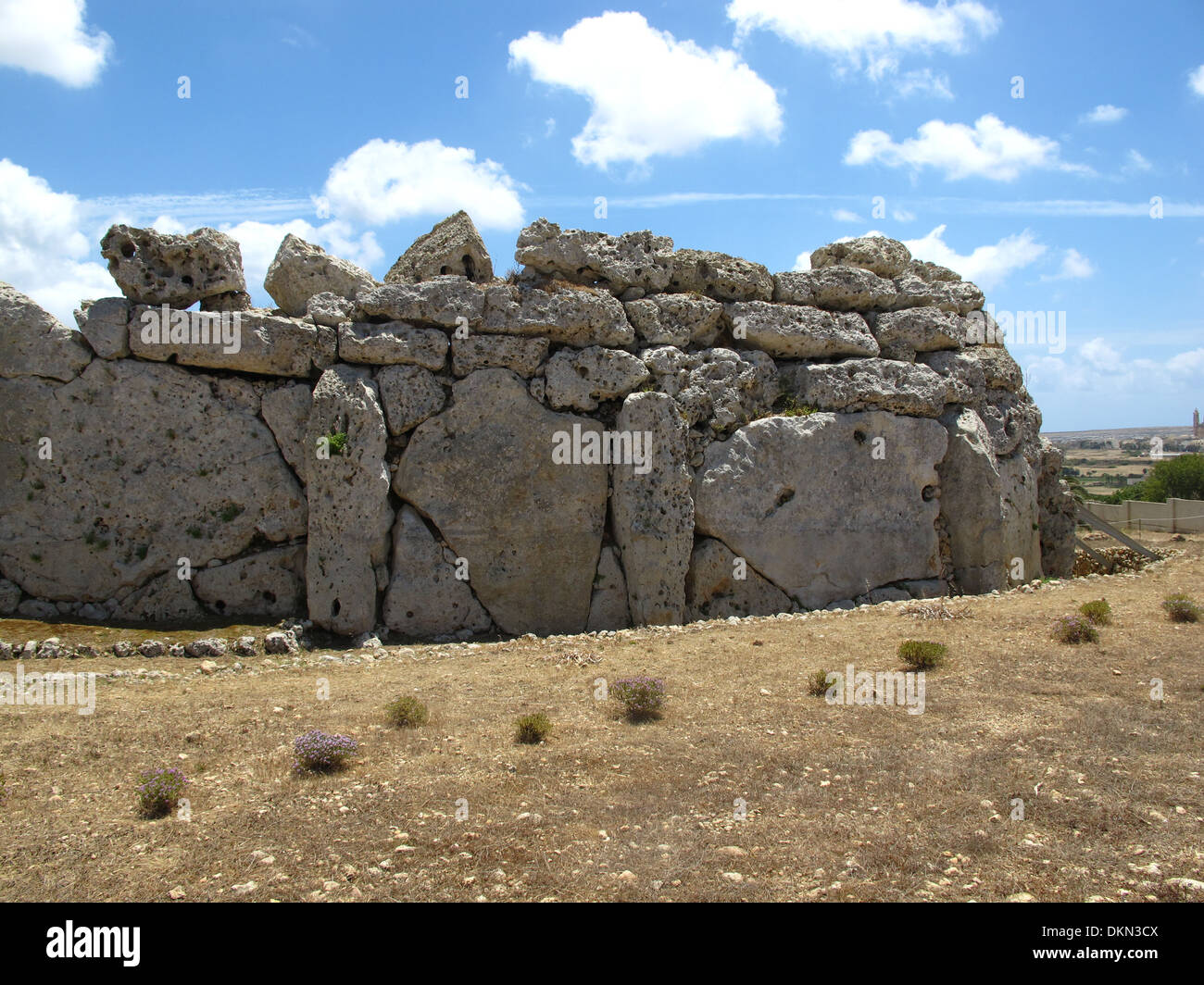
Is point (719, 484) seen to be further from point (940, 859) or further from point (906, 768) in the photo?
point (940, 859)

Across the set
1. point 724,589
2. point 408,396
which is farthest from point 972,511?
point 408,396

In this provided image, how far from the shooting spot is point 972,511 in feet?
43.9

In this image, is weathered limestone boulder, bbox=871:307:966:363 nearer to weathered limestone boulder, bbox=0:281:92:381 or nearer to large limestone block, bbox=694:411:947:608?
large limestone block, bbox=694:411:947:608

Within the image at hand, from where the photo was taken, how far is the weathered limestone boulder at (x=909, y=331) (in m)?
13.9

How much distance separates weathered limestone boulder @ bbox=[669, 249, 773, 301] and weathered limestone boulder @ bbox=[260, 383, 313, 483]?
592 centimetres

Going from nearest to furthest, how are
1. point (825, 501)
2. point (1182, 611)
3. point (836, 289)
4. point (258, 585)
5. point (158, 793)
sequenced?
point (158, 793), point (1182, 611), point (258, 585), point (825, 501), point (836, 289)

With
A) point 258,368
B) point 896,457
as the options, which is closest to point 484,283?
point 258,368

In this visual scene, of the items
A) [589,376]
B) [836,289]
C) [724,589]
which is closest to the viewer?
[589,376]

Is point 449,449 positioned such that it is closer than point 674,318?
Yes

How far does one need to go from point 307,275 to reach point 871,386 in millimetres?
8783

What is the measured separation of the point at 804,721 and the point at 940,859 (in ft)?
8.22

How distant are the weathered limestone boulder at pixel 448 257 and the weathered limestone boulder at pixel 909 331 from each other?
655 centimetres

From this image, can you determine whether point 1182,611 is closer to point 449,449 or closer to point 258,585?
point 449,449

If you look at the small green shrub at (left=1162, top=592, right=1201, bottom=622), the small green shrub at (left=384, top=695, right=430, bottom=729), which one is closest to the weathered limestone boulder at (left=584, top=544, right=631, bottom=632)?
the small green shrub at (left=384, top=695, right=430, bottom=729)
